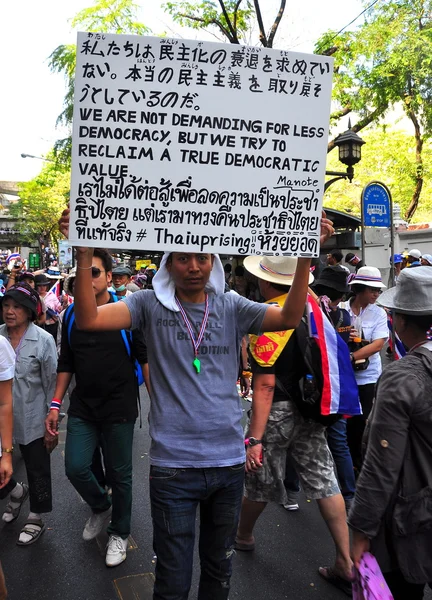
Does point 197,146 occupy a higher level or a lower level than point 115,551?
higher

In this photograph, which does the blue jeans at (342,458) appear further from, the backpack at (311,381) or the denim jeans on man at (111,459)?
the denim jeans on man at (111,459)

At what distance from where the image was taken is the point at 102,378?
11.1 feet

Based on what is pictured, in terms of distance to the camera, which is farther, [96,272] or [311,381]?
[96,272]

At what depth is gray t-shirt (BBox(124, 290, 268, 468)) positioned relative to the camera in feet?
7.20

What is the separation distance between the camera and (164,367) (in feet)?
7.41

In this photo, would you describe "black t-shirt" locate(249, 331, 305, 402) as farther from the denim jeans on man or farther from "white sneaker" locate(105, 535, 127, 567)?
"white sneaker" locate(105, 535, 127, 567)

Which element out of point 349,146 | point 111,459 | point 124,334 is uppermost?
point 349,146

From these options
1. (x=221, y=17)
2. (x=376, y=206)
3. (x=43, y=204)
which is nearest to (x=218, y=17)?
(x=221, y=17)

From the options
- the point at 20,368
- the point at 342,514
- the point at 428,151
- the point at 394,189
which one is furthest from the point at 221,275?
the point at 394,189

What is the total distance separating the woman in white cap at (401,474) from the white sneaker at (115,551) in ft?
5.91

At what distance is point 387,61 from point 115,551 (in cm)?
1716

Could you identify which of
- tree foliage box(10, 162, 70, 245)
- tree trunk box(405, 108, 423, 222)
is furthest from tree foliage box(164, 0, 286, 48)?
tree foliage box(10, 162, 70, 245)

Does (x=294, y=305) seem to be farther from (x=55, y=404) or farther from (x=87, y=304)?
(x=55, y=404)

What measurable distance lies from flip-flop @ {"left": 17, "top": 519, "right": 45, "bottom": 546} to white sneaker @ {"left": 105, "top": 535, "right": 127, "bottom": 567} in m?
0.56
